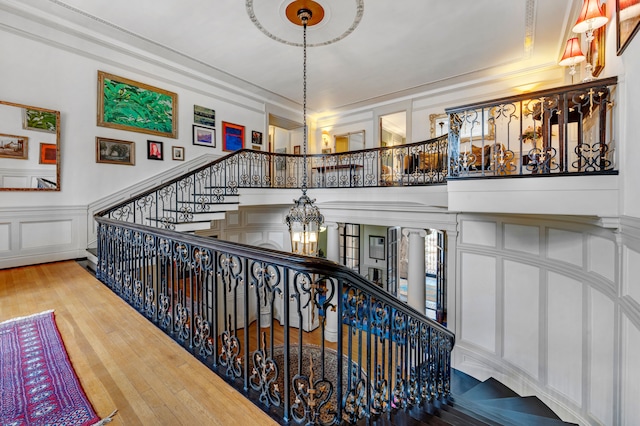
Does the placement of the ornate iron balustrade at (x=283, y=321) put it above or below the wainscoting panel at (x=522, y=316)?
above

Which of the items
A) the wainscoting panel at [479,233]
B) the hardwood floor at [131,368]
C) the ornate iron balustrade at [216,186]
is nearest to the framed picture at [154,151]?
the ornate iron balustrade at [216,186]

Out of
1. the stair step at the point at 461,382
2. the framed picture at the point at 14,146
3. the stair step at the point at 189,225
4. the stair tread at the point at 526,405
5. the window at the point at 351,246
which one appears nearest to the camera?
the stair tread at the point at 526,405

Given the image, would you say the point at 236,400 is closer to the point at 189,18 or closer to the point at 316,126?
the point at 189,18

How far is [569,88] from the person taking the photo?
262 centimetres

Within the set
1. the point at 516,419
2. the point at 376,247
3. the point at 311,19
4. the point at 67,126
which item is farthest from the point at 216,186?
the point at 376,247

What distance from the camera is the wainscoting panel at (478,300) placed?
4.50 m

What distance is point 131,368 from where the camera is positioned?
180 centimetres

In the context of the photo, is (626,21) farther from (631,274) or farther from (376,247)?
(376,247)

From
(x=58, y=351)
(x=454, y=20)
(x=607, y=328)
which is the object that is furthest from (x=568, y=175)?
(x=58, y=351)

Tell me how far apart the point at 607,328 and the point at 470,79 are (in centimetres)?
567

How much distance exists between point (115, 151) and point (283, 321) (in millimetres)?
5371

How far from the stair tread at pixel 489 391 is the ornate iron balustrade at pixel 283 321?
3.65ft

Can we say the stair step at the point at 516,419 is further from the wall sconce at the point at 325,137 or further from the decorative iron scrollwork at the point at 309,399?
the wall sconce at the point at 325,137

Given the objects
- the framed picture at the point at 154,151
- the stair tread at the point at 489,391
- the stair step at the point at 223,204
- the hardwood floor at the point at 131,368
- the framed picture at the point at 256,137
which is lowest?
the stair tread at the point at 489,391
